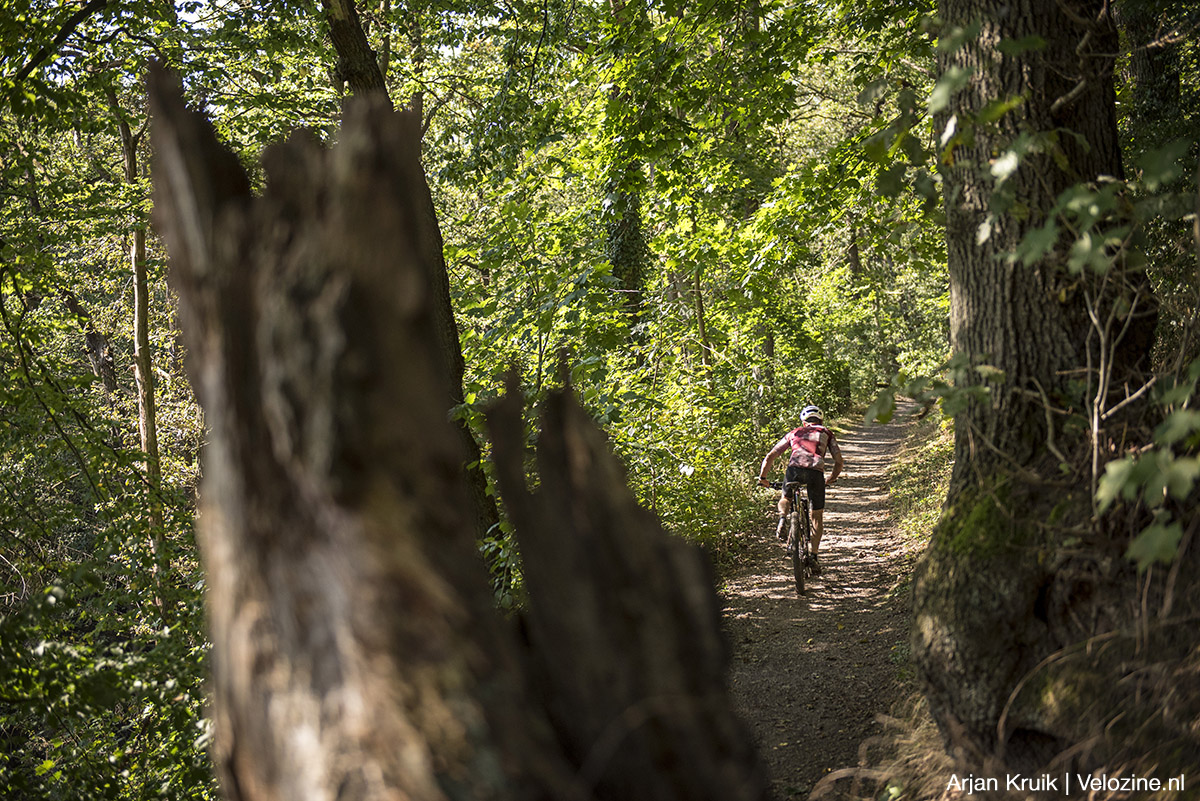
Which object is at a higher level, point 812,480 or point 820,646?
point 812,480

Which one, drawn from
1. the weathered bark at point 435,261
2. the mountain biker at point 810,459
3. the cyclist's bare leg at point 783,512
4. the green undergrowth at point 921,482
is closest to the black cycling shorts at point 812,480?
the mountain biker at point 810,459

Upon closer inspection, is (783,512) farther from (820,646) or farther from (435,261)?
(435,261)

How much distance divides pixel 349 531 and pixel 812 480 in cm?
805

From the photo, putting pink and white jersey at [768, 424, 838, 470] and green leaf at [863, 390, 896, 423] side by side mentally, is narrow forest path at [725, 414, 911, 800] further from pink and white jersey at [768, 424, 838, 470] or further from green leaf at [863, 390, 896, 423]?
green leaf at [863, 390, 896, 423]

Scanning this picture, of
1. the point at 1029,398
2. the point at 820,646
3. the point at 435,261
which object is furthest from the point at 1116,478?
the point at 435,261

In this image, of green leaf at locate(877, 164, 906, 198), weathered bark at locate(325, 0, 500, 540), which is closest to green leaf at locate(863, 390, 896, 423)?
green leaf at locate(877, 164, 906, 198)

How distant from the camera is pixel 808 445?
905 centimetres

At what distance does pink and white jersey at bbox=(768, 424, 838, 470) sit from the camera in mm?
8992

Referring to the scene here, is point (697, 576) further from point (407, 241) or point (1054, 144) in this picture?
point (1054, 144)

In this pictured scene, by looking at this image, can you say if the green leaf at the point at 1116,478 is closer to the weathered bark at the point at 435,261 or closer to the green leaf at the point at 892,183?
the green leaf at the point at 892,183

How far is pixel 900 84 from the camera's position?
11.5 ft

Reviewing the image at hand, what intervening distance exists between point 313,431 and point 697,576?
1.09m

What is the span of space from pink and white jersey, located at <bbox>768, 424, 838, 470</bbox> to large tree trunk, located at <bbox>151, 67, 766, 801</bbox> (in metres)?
7.36

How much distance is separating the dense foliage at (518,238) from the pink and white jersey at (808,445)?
1314mm
